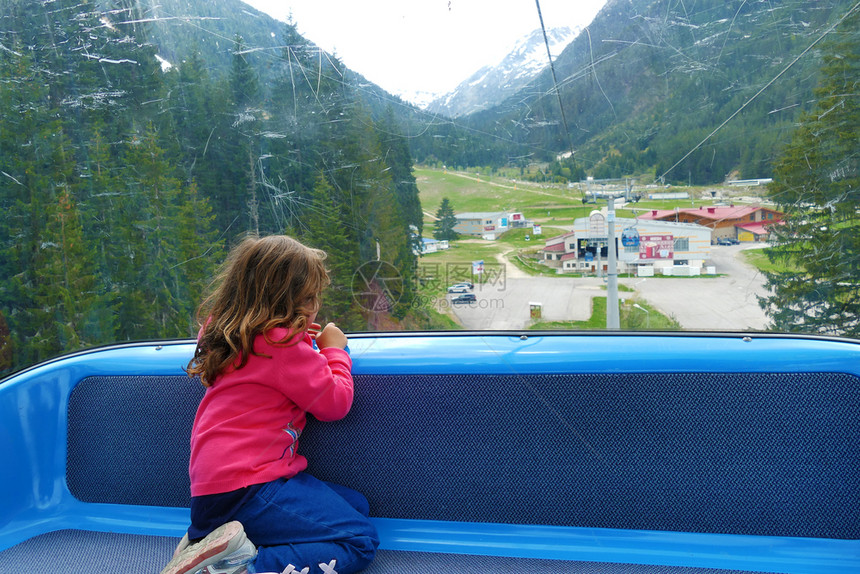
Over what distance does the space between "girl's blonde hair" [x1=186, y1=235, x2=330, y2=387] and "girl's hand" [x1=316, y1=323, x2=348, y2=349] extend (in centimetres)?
14

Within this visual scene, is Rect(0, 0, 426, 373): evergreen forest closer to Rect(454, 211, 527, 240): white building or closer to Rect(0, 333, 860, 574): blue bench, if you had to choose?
Rect(454, 211, 527, 240): white building

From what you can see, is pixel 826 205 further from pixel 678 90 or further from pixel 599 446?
pixel 599 446

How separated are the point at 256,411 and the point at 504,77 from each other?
1185mm

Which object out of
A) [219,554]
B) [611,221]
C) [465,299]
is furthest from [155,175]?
[611,221]

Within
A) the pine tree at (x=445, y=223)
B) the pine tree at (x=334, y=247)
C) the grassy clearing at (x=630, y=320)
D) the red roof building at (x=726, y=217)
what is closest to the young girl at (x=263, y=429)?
the pine tree at (x=334, y=247)

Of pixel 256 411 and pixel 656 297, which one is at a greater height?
pixel 656 297

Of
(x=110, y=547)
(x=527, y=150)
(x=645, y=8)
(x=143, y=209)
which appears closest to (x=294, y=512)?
(x=110, y=547)

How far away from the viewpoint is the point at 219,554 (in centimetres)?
110

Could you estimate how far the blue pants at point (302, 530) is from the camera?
46.2 inches

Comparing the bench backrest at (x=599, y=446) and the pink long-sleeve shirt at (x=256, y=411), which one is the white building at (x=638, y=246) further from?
the pink long-sleeve shirt at (x=256, y=411)

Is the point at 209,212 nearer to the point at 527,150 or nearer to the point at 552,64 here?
the point at 527,150

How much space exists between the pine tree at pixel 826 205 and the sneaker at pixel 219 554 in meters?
1.46

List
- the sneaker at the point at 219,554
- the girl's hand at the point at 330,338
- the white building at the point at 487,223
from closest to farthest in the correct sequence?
the sneaker at the point at 219,554, the girl's hand at the point at 330,338, the white building at the point at 487,223

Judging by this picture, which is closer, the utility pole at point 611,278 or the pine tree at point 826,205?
the pine tree at point 826,205
